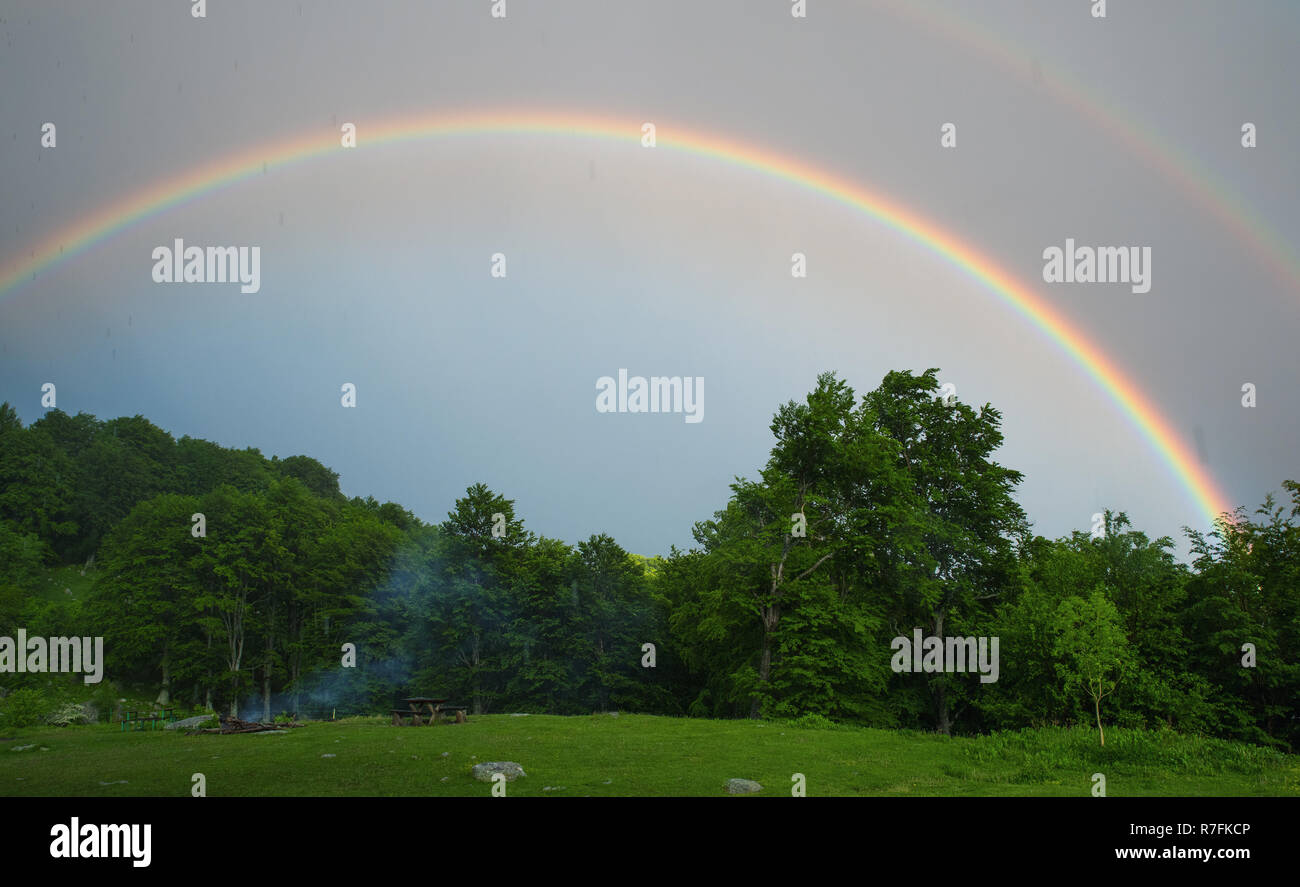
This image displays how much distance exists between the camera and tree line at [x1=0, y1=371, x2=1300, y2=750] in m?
40.1

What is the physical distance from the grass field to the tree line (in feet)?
13.7

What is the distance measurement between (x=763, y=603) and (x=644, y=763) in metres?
24.5

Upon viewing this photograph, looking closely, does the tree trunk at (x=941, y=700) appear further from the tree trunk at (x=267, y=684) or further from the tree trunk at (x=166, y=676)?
the tree trunk at (x=166, y=676)

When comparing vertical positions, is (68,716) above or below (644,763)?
below

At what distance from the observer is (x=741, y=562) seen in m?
42.9

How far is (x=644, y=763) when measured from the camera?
2069 cm

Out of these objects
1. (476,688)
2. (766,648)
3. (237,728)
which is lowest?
(476,688)

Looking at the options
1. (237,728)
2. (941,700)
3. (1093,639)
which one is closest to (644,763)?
(1093,639)

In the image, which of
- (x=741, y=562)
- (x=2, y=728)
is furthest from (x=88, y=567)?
(x=741, y=562)

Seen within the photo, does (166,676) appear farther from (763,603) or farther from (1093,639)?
(1093,639)

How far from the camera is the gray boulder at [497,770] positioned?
17.4 meters

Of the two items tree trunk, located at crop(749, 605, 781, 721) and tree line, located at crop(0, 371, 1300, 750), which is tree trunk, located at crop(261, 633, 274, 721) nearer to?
tree line, located at crop(0, 371, 1300, 750)
